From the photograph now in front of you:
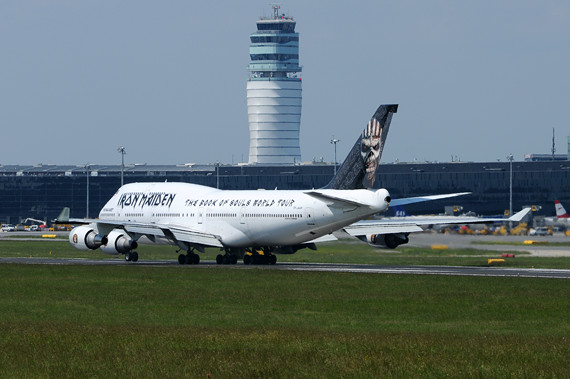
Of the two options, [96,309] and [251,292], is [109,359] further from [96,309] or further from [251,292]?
[251,292]

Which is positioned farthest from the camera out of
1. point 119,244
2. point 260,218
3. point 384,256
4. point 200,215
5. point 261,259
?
point 200,215

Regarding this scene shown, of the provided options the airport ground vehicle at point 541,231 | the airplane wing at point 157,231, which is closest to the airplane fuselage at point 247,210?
the airplane wing at point 157,231

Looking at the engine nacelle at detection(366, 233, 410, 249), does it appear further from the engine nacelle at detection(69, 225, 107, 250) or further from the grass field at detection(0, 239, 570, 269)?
the engine nacelle at detection(69, 225, 107, 250)

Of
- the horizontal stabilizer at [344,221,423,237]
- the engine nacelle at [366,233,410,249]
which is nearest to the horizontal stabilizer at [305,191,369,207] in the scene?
the horizontal stabilizer at [344,221,423,237]

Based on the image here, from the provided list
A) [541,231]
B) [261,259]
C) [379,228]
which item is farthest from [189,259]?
[541,231]

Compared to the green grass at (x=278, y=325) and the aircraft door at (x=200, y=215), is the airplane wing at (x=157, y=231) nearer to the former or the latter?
the aircraft door at (x=200, y=215)

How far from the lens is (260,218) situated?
218 feet

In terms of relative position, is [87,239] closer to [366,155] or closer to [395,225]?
[366,155]

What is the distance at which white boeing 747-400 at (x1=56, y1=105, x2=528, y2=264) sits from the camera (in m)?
61.5

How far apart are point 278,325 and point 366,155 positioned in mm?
30002

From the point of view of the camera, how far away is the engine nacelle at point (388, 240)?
65938mm

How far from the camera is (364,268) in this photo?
61.0 m

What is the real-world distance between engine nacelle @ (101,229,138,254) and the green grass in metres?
11.4

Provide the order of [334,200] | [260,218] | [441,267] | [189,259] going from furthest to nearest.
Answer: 1. [189,259]
2. [260,218]
3. [441,267]
4. [334,200]
